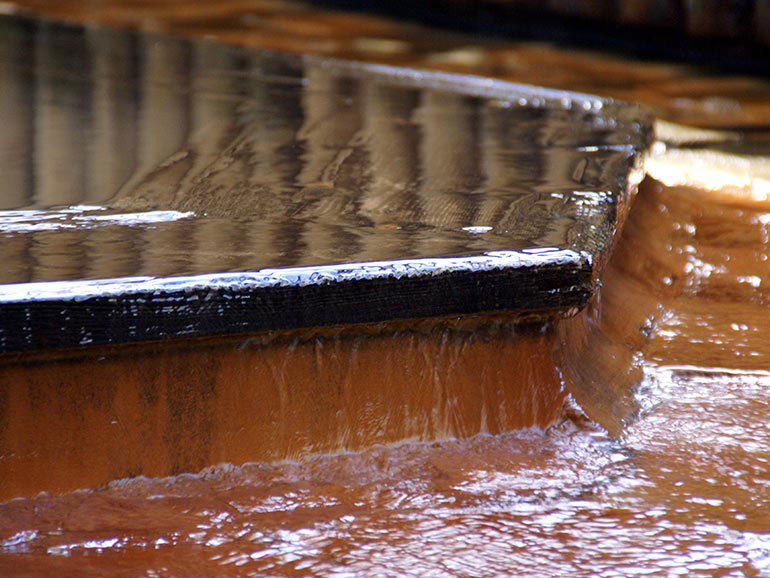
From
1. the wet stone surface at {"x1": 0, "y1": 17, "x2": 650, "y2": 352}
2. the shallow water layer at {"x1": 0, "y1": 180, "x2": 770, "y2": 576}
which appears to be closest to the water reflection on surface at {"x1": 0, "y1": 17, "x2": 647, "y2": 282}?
the wet stone surface at {"x1": 0, "y1": 17, "x2": 650, "y2": 352}

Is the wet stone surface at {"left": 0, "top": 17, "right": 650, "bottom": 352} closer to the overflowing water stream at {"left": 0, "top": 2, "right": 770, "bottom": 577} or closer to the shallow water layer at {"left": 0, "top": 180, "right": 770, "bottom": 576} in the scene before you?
the overflowing water stream at {"left": 0, "top": 2, "right": 770, "bottom": 577}

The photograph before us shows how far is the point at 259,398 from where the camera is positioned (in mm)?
917

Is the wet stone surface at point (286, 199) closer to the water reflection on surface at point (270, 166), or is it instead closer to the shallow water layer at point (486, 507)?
the water reflection on surface at point (270, 166)

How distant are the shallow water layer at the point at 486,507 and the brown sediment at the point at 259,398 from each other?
2cm

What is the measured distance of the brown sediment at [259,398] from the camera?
860mm

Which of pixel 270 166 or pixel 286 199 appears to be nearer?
pixel 286 199

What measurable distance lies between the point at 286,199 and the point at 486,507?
1.40 feet

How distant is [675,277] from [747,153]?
3.10 ft

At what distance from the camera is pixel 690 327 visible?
1198 mm

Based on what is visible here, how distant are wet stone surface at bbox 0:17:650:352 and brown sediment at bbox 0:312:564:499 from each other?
5 centimetres

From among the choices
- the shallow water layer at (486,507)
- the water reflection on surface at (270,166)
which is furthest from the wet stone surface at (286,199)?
the shallow water layer at (486,507)

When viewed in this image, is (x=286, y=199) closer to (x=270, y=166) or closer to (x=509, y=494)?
(x=270, y=166)

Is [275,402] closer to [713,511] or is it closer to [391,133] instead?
[713,511]

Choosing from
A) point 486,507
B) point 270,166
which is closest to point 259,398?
point 486,507
